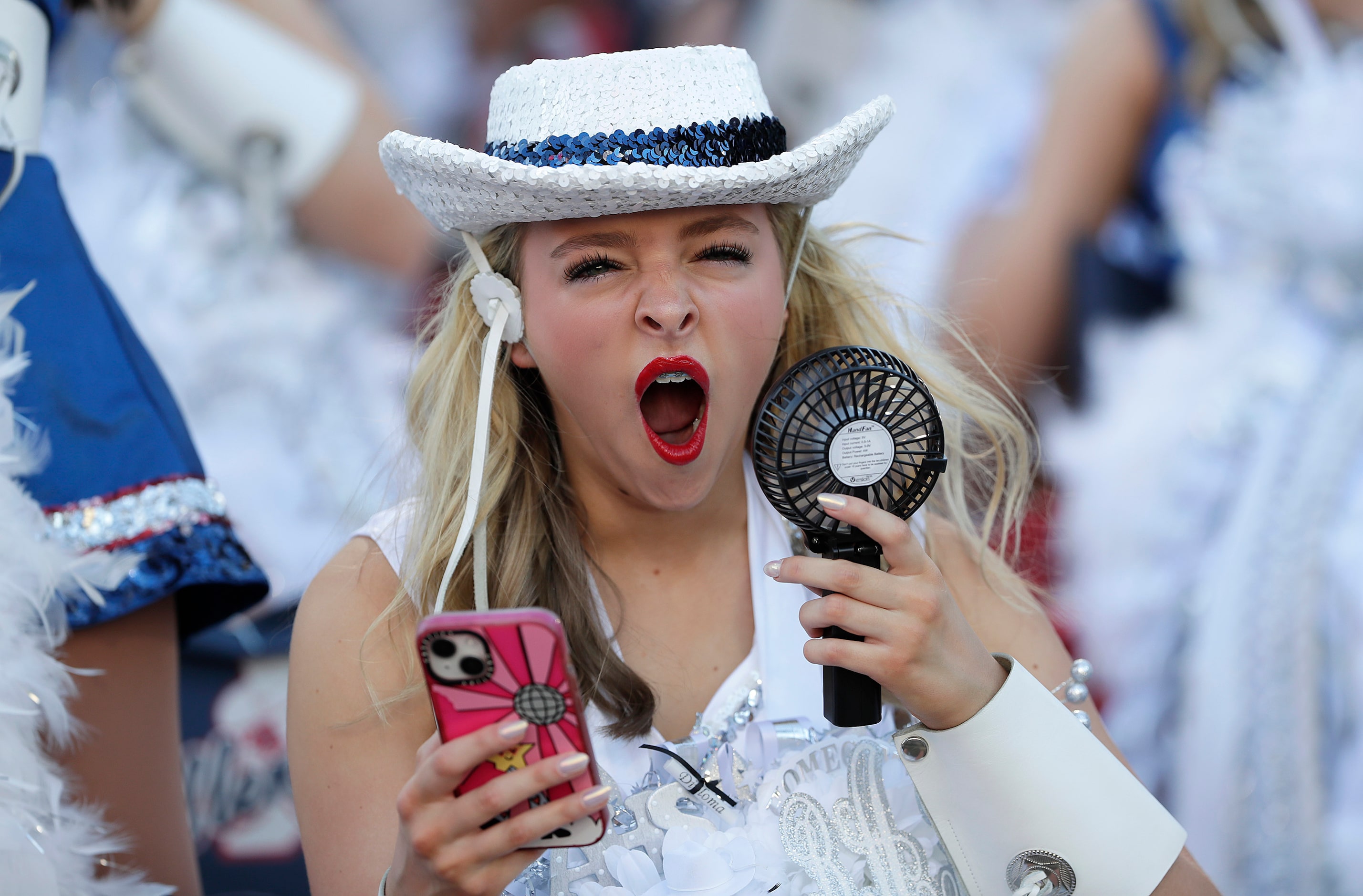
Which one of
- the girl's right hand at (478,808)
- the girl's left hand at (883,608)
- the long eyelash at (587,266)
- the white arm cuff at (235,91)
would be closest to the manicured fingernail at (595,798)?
the girl's right hand at (478,808)

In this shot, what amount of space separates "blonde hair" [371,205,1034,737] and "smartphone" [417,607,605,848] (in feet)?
1.42

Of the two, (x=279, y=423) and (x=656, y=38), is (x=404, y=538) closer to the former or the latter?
(x=279, y=423)

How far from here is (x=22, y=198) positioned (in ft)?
5.14

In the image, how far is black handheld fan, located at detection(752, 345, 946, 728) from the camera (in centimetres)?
117

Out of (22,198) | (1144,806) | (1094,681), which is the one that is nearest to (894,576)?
(1144,806)

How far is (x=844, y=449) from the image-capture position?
3.83 feet

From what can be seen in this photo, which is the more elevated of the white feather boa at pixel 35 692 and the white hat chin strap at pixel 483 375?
the white hat chin strap at pixel 483 375

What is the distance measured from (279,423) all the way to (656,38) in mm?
1380

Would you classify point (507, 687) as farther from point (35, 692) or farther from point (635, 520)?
point (35, 692)

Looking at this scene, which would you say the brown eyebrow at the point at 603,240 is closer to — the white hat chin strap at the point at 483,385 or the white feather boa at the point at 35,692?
the white hat chin strap at the point at 483,385

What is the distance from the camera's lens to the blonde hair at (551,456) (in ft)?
4.89

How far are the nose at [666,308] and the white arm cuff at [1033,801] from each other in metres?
0.56

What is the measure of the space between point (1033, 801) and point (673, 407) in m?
0.66

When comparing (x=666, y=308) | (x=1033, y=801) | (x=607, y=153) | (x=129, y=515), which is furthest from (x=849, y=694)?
(x=129, y=515)
